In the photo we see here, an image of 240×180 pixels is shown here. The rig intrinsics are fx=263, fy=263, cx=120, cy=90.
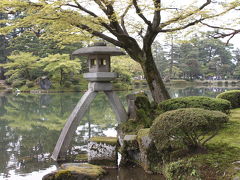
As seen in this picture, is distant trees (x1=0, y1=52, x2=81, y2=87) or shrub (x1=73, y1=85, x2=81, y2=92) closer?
distant trees (x1=0, y1=52, x2=81, y2=87)

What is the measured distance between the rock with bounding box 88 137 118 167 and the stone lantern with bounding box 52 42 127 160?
75 centimetres

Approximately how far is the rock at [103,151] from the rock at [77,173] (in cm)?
69

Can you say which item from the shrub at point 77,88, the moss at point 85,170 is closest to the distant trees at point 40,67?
the shrub at point 77,88

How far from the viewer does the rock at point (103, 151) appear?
20.9ft

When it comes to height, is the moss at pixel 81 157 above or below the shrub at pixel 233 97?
below

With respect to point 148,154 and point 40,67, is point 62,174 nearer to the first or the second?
point 148,154

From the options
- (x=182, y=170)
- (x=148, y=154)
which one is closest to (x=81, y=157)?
(x=148, y=154)

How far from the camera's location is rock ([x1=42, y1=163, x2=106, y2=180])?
4949 mm

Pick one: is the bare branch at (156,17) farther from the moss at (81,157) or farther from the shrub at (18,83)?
the shrub at (18,83)

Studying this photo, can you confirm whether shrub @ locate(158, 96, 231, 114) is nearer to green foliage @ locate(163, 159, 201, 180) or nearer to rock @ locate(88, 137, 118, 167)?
rock @ locate(88, 137, 118, 167)

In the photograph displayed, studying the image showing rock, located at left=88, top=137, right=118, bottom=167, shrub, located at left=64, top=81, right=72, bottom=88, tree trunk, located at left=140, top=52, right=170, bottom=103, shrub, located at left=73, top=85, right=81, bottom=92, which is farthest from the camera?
shrub, located at left=64, top=81, right=72, bottom=88

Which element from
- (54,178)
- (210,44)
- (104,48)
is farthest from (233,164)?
(210,44)

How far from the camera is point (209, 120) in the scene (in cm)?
435

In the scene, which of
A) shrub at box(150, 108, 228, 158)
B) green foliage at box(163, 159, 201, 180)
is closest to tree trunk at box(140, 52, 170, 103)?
shrub at box(150, 108, 228, 158)
